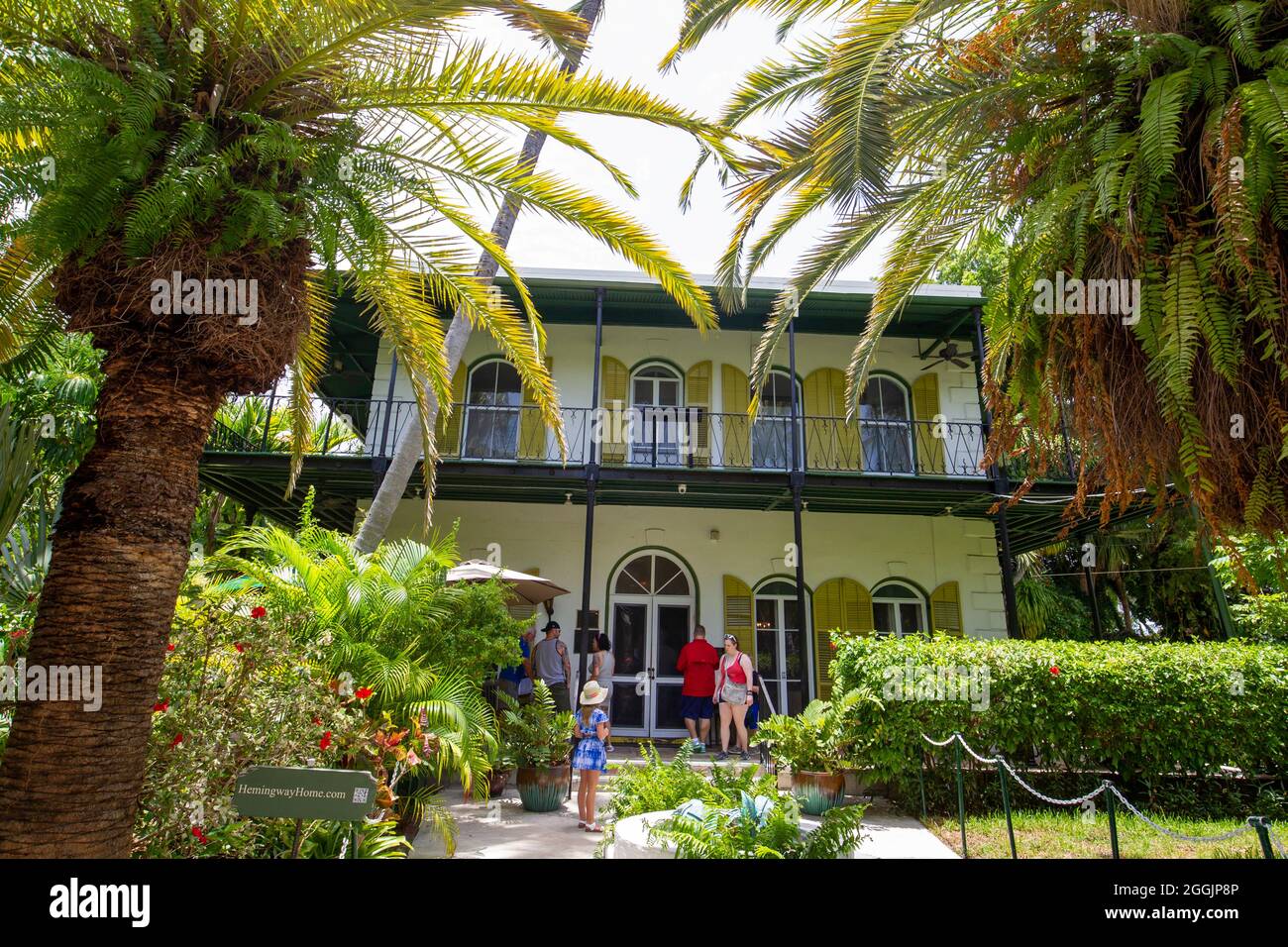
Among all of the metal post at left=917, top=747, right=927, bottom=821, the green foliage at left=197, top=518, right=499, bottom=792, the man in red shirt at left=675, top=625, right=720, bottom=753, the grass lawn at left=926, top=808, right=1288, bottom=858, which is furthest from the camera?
the man in red shirt at left=675, top=625, right=720, bottom=753

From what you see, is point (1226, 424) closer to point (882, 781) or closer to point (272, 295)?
point (272, 295)

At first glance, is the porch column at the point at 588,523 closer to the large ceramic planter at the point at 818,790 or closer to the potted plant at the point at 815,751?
the potted plant at the point at 815,751

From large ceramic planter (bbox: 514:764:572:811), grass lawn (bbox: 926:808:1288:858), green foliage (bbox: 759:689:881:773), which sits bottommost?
grass lawn (bbox: 926:808:1288:858)

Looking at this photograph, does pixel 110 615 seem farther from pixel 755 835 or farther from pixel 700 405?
pixel 700 405

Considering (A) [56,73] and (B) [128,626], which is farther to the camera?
(A) [56,73]

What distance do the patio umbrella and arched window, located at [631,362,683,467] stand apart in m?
3.07

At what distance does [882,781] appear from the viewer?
6.72 meters

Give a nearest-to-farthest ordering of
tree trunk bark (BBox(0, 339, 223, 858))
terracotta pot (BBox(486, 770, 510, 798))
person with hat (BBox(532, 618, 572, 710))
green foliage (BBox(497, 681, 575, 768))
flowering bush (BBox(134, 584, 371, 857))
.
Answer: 1. tree trunk bark (BBox(0, 339, 223, 858))
2. flowering bush (BBox(134, 584, 371, 857))
3. green foliage (BBox(497, 681, 575, 768))
4. terracotta pot (BBox(486, 770, 510, 798))
5. person with hat (BBox(532, 618, 572, 710))

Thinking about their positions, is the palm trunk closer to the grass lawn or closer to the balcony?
the balcony

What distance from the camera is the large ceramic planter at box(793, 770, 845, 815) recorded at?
6.41 meters

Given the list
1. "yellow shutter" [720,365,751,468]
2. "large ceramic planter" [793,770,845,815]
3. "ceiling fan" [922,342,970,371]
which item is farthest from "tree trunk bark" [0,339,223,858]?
"ceiling fan" [922,342,970,371]

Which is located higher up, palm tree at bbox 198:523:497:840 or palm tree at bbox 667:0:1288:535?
palm tree at bbox 667:0:1288:535

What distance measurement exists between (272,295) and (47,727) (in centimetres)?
204
